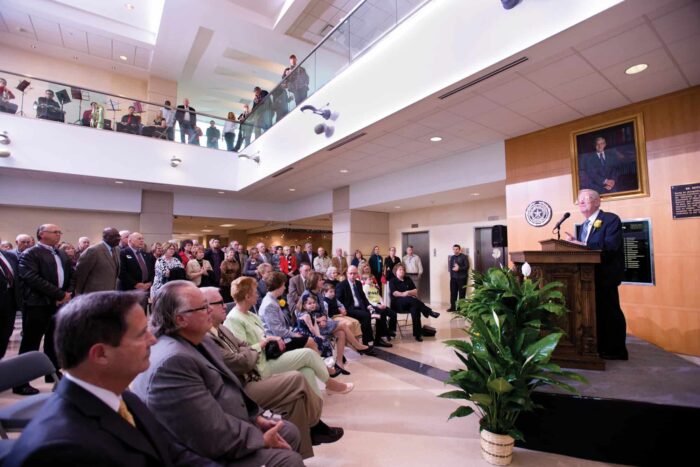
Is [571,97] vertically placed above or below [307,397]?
above

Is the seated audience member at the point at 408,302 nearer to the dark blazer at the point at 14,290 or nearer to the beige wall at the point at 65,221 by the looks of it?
the dark blazer at the point at 14,290

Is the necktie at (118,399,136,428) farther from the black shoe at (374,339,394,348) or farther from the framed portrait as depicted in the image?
the framed portrait

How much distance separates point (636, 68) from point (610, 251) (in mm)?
2231

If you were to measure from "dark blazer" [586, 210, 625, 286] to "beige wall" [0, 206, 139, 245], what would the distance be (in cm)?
1108

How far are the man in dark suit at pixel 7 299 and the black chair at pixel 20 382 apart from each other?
1.84m

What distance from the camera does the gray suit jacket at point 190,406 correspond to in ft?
4.38

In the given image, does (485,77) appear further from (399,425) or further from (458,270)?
(458,270)

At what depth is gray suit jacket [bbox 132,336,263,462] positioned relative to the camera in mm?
1336

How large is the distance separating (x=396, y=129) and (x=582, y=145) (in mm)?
2725

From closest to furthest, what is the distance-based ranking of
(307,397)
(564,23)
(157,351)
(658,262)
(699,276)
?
(157,351) → (307,397) → (564,23) → (699,276) → (658,262)

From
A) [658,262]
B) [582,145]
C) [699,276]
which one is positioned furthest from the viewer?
[582,145]

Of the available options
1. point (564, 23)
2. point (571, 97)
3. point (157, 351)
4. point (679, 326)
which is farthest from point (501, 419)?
point (571, 97)

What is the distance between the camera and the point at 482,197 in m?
8.18

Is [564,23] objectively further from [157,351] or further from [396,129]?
[157,351]
